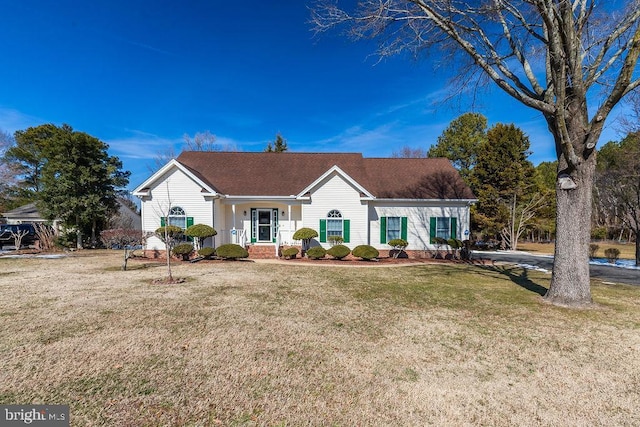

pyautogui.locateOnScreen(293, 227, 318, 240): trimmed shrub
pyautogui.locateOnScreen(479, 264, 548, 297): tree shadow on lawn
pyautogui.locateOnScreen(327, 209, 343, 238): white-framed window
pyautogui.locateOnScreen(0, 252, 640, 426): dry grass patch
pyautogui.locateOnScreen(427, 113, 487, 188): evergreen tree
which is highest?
pyautogui.locateOnScreen(427, 113, 487, 188): evergreen tree

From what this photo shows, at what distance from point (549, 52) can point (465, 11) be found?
2264 mm

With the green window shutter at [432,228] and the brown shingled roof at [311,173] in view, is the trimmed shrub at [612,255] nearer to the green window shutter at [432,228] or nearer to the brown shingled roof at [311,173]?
the brown shingled roof at [311,173]

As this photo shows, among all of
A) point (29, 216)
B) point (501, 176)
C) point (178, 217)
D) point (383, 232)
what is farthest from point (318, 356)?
point (29, 216)

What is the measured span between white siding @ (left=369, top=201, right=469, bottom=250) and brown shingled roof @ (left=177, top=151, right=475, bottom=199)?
22.6 inches

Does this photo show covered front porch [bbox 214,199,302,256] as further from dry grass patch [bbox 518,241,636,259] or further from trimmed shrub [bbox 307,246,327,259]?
dry grass patch [bbox 518,241,636,259]

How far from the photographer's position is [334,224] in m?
16.2

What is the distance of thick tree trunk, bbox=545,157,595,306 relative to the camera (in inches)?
278

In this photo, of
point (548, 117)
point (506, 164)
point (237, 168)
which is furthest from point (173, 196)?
point (506, 164)

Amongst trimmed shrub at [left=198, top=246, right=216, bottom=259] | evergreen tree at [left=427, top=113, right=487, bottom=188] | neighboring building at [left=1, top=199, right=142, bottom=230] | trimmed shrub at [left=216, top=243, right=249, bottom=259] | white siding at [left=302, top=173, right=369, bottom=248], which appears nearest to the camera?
trimmed shrub at [left=216, top=243, right=249, bottom=259]

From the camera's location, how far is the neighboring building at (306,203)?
15531 millimetres

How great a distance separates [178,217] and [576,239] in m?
16.0

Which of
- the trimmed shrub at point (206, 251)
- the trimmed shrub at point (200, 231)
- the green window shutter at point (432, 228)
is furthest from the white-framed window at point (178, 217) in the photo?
the green window shutter at point (432, 228)

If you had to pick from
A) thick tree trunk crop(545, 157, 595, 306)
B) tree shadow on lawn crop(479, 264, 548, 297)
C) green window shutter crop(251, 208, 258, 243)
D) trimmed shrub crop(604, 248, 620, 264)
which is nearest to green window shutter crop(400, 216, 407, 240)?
tree shadow on lawn crop(479, 264, 548, 297)

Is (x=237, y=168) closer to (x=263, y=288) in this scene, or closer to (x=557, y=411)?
(x=263, y=288)
